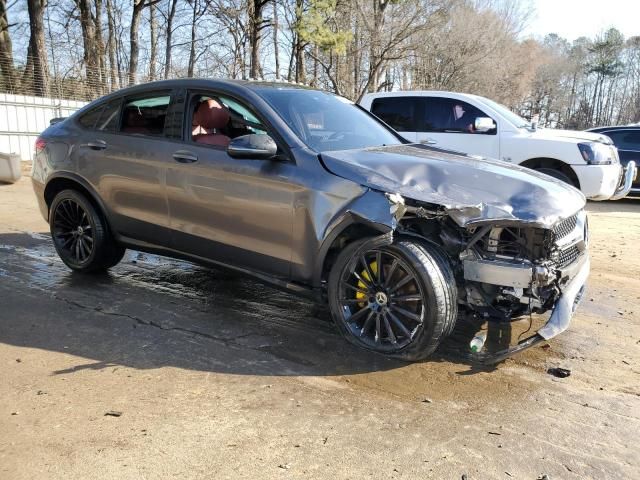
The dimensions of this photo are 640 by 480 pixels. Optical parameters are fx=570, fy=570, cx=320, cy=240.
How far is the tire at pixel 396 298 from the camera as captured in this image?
11.4 feet

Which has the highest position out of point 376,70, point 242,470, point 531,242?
point 376,70

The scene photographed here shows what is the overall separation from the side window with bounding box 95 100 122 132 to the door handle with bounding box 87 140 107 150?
12 centimetres

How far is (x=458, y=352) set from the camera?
12.8 ft

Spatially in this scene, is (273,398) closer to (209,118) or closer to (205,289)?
(205,289)

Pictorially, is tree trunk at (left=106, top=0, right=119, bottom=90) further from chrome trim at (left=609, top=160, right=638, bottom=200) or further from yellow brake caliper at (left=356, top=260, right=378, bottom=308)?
yellow brake caliper at (left=356, top=260, right=378, bottom=308)

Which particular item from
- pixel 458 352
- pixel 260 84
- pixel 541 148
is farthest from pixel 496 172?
pixel 541 148

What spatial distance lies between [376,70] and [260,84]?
2181 centimetres

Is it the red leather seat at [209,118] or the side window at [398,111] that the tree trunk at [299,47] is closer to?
the side window at [398,111]

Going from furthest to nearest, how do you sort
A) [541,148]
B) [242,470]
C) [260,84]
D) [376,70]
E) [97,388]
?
[376,70] < [541,148] < [260,84] < [97,388] < [242,470]

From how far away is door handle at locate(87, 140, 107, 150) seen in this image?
203 inches

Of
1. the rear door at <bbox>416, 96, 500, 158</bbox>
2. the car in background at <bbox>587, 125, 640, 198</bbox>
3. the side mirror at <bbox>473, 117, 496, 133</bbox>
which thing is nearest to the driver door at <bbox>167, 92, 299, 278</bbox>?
the side mirror at <bbox>473, 117, 496, 133</bbox>

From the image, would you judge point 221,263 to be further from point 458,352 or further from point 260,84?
point 458,352

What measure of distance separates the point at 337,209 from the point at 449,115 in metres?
6.56

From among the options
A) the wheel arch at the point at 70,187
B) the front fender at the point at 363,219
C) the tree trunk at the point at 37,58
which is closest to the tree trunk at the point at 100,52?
the tree trunk at the point at 37,58
